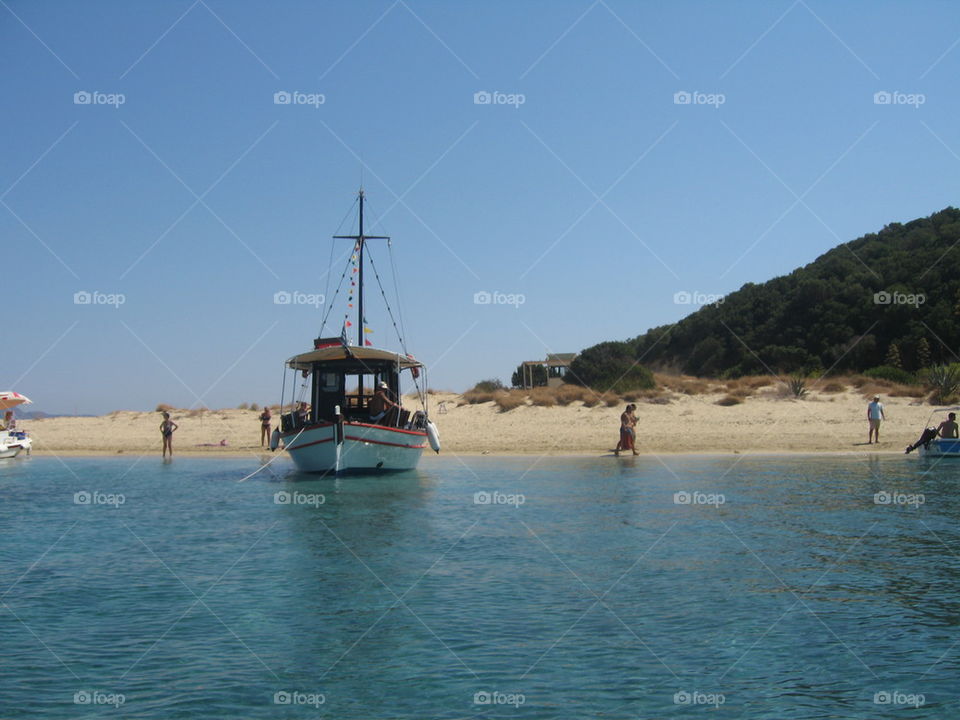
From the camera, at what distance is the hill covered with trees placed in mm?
43562

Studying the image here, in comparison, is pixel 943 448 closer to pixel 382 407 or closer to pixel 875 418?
pixel 875 418

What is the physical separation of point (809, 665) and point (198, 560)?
882 cm

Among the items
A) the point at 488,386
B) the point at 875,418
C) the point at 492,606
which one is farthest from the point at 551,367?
the point at 492,606

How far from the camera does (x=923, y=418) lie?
31.3 m

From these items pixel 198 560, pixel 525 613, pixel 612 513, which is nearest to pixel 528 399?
pixel 612 513

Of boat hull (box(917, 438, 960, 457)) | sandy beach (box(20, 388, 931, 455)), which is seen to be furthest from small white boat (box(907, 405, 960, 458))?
sandy beach (box(20, 388, 931, 455))

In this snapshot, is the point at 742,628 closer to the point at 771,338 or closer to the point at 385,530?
the point at 385,530

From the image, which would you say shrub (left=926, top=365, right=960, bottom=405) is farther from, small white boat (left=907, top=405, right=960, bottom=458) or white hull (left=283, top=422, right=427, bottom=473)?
white hull (left=283, top=422, right=427, bottom=473)

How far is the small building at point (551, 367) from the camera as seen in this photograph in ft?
178

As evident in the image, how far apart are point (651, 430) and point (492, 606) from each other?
78.0 ft

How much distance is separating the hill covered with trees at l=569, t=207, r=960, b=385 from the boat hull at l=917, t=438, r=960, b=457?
16.8 meters

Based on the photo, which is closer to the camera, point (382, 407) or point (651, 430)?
point (382, 407)

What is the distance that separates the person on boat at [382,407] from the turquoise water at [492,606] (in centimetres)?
486

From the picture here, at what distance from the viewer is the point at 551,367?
181 ft
